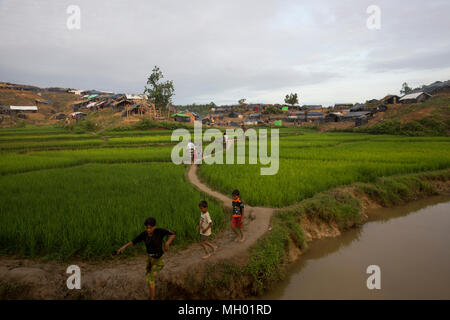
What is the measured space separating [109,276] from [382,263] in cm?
494

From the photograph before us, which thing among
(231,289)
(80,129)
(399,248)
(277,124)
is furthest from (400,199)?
(277,124)

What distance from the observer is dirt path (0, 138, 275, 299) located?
3330 millimetres

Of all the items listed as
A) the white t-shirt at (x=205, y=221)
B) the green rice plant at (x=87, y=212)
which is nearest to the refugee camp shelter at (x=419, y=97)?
the green rice plant at (x=87, y=212)

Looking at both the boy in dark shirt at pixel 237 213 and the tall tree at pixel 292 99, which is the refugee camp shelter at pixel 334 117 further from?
the boy in dark shirt at pixel 237 213

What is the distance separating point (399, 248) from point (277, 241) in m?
2.86

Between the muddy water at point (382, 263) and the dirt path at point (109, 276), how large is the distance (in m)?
1.28

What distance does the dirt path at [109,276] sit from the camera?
3.33 meters

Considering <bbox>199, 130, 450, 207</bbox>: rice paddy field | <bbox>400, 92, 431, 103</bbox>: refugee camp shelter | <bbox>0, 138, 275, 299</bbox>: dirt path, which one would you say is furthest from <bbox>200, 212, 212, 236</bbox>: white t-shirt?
<bbox>400, 92, 431, 103</bbox>: refugee camp shelter

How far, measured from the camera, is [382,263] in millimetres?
4551

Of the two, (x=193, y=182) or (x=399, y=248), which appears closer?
(x=399, y=248)

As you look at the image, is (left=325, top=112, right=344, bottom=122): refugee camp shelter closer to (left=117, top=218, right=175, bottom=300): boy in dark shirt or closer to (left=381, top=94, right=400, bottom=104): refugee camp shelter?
(left=381, top=94, right=400, bottom=104): refugee camp shelter

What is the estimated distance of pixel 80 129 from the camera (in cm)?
3091

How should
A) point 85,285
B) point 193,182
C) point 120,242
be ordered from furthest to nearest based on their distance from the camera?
1. point 193,182
2. point 120,242
3. point 85,285
